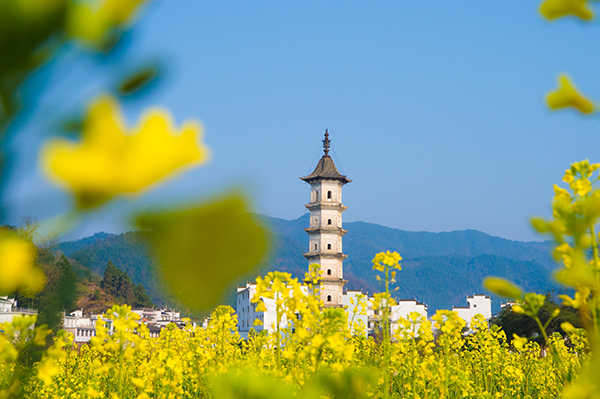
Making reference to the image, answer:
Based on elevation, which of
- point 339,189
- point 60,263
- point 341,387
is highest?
point 339,189

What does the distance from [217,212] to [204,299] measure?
0.26ft

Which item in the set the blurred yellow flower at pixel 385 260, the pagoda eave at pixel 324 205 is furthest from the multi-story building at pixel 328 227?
the blurred yellow flower at pixel 385 260

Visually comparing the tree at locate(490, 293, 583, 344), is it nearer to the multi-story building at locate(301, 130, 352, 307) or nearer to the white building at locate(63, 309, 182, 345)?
the multi-story building at locate(301, 130, 352, 307)

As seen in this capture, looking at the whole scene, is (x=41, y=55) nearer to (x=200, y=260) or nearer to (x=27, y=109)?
(x=27, y=109)

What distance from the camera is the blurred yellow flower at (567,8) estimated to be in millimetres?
560

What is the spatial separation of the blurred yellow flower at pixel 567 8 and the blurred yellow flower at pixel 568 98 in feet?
0.21

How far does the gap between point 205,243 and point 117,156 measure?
4.1 inches

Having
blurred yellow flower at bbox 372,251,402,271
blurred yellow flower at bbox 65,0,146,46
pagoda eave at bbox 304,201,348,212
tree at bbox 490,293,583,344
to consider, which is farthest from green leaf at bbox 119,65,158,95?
pagoda eave at bbox 304,201,348,212

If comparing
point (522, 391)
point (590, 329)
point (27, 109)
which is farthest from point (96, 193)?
point (522, 391)

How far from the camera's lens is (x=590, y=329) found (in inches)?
28.2

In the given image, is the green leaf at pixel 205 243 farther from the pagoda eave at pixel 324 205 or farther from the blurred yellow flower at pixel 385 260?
the pagoda eave at pixel 324 205

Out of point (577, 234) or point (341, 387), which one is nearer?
point (341, 387)

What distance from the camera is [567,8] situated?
561mm

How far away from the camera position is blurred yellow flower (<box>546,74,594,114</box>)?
0.59m
